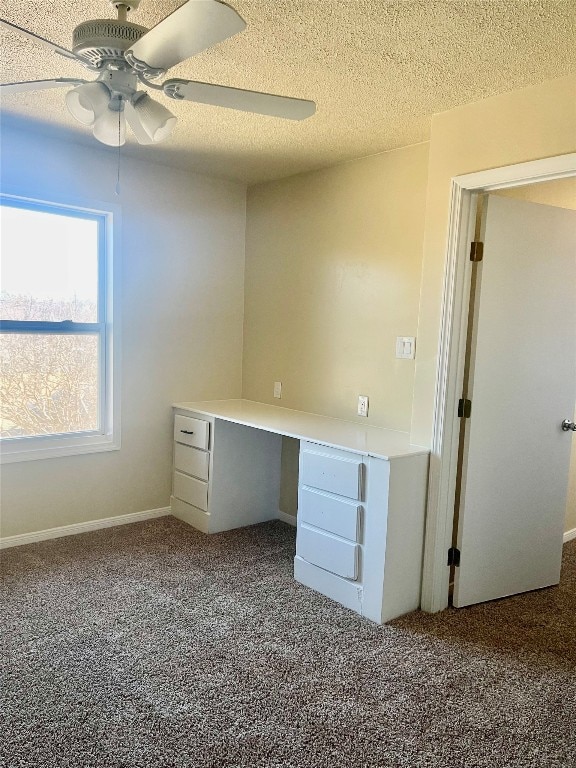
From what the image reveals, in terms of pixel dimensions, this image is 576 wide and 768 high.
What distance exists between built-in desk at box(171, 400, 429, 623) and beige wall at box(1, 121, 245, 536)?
1.53 ft

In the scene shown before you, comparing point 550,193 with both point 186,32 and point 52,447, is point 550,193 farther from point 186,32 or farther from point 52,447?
point 52,447

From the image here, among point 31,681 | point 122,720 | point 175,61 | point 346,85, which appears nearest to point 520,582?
point 122,720

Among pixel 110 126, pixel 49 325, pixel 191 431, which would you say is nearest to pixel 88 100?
pixel 110 126

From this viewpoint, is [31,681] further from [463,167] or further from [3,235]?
[463,167]

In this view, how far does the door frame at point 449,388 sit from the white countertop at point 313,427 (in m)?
0.14

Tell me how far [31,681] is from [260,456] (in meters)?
2.13

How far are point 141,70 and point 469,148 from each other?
5.37ft

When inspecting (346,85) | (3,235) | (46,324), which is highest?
(346,85)

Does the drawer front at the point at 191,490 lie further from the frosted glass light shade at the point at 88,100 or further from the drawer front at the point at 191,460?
the frosted glass light shade at the point at 88,100

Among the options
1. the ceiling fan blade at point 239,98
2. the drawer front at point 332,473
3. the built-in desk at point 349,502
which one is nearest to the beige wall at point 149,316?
the built-in desk at point 349,502

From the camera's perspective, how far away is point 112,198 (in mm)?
3752

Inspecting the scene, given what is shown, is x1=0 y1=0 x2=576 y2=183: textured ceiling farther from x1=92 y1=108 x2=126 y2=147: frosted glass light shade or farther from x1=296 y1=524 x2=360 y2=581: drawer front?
x1=296 y1=524 x2=360 y2=581: drawer front

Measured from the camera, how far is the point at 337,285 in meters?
3.71

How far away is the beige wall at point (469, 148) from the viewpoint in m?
2.37
